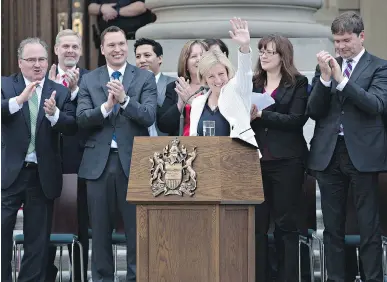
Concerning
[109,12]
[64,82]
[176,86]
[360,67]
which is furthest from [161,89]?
[109,12]

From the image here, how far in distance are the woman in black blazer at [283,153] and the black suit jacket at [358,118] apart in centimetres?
17

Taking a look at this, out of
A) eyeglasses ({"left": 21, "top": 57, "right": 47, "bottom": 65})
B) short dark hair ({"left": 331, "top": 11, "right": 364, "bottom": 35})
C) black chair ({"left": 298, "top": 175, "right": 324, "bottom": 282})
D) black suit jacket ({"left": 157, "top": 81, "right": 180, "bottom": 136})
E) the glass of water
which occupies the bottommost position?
black chair ({"left": 298, "top": 175, "right": 324, "bottom": 282})

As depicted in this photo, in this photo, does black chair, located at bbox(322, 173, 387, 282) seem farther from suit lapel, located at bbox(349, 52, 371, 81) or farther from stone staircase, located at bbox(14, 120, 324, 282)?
suit lapel, located at bbox(349, 52, 371, 81)

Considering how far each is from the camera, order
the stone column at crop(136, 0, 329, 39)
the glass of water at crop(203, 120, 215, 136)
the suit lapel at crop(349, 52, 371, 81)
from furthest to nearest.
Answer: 1. the stone column at crop(136, 0, 329, 39)
2. the suit lapel at crop(349, 52, 371, 81)
3. the glass of water at crop(203, 120, 215, 136)

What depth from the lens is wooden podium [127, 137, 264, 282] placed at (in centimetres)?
723

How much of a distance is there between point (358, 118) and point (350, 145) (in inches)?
7.8

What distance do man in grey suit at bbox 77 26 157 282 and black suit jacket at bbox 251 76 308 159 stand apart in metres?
0.80

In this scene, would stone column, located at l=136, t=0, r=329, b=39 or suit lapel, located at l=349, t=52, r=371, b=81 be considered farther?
stone column, located at l=136, t=0, r=329, b=39

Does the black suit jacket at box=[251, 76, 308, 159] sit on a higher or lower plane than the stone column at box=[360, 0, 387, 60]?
lower

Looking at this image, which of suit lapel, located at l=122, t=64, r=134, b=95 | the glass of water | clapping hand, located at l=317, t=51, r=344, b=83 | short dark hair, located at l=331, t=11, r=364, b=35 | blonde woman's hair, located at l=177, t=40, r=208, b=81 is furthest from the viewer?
blonde woman's hair, located at l=177, t=40, r=208, b=81

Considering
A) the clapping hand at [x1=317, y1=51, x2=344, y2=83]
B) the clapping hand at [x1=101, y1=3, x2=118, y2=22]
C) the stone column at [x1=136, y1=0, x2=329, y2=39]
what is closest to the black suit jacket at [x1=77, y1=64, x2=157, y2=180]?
the clapping hand at [x1=317, y1=51, x2=344, y2=83]

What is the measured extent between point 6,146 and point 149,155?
64.1 inches

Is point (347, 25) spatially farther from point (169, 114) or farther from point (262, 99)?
point (169, 114)

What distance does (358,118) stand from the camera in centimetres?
818
